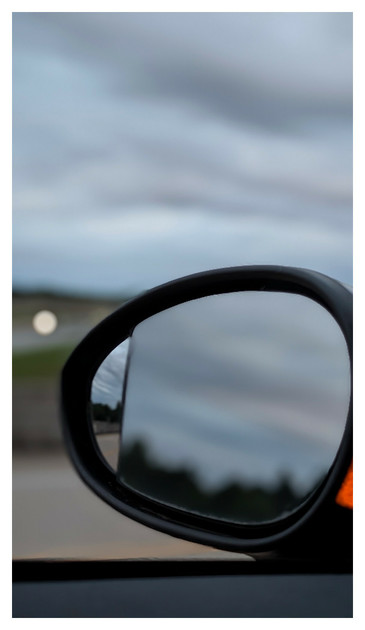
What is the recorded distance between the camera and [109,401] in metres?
2.03

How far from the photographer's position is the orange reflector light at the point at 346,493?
1568 millimetres

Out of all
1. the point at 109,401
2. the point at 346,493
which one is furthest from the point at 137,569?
the point at 346,493

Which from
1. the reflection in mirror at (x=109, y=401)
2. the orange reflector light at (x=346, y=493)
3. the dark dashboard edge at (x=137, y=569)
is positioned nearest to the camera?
the orange reflector light at (x=346, y=493)

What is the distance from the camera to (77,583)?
178cm

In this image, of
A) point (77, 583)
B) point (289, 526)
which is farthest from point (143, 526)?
point (289, 526)

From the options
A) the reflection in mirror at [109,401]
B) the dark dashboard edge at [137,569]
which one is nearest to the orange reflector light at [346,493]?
Result: the dark dashboard edge at [137,569]

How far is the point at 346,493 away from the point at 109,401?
2.18 feet

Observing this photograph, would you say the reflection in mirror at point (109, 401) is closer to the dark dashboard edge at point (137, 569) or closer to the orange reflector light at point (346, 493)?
the dark dashboard edge at point (137, 569)

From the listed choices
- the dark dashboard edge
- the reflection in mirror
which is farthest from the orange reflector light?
the reflection in mirror

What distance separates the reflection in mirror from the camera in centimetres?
199

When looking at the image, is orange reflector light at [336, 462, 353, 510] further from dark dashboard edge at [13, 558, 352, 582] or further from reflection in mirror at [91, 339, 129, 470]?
reflection in mirror at [91, 339, 129, 470]

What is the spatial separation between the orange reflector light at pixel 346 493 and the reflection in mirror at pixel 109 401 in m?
0.57

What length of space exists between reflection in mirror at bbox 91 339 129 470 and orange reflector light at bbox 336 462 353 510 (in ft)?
1.89

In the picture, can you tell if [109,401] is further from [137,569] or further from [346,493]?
[346,493]
